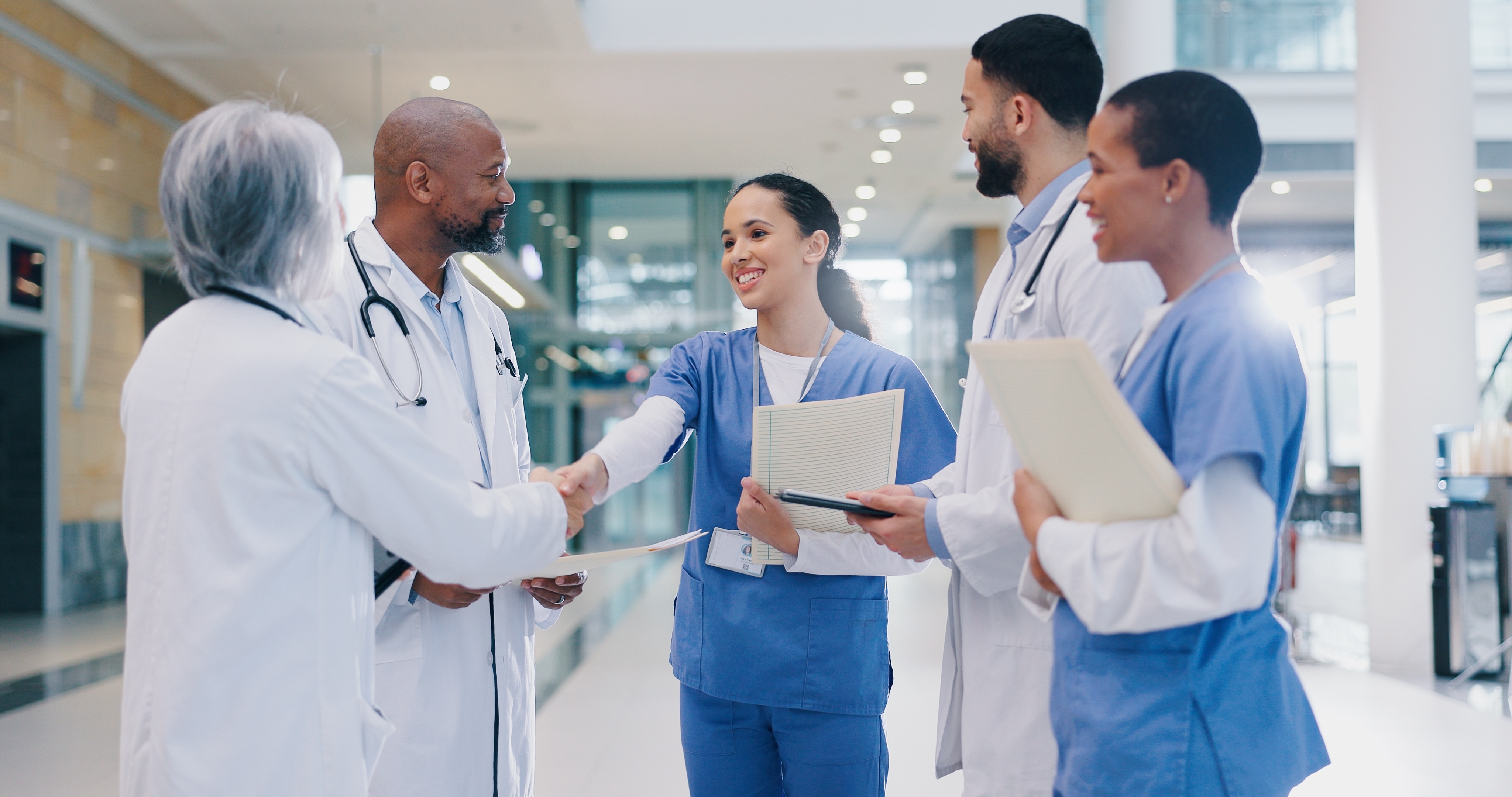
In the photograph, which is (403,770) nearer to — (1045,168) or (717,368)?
(717,368)

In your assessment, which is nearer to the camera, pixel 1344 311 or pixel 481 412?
pixel 481 412

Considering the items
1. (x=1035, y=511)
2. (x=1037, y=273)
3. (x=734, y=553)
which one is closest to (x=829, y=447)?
(x=734, y=553)

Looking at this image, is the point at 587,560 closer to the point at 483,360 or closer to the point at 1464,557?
the point at 483,360

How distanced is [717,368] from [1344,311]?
19082mm

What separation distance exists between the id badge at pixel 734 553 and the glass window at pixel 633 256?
37.0 ft

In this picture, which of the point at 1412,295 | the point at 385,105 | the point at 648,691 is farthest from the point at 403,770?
the point at 385,105

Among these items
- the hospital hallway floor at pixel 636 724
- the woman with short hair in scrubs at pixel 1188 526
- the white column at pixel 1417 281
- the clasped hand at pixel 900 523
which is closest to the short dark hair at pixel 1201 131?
the woman with short hair in scrubs at pixel 1188 526

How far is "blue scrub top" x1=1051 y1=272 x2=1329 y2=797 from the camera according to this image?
1032 mm

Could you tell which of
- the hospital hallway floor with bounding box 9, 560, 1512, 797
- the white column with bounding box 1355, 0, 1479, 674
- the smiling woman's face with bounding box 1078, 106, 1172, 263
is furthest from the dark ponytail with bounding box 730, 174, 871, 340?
the white column with bounding box 1355, 0, 1479, 674

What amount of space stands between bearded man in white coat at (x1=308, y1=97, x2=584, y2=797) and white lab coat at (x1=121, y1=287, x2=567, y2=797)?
32cm

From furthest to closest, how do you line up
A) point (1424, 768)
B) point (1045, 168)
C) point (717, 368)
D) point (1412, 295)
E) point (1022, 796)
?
1. point (1412, 295)
2. point (1424, 768)
3. point (717, 368)
4. point (1045, 168)
5. point (1022, 796)

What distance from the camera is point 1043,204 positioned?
1507mm

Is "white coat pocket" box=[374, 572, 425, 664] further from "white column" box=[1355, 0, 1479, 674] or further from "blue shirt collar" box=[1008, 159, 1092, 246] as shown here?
"white column" box=[1355, 0, 1479, 674]

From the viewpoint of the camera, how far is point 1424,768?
400 centimetres
